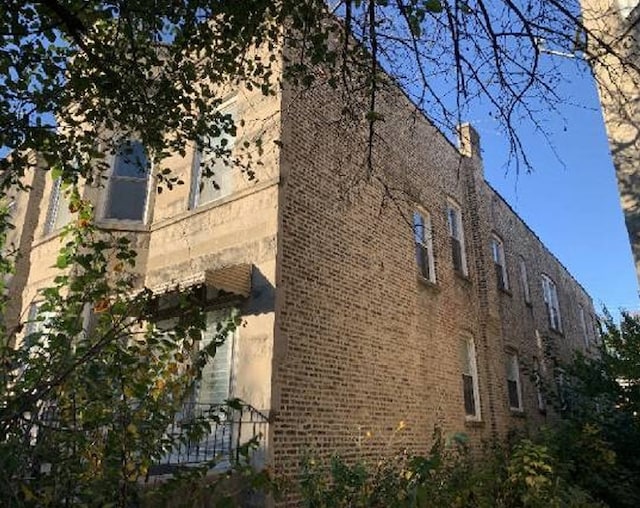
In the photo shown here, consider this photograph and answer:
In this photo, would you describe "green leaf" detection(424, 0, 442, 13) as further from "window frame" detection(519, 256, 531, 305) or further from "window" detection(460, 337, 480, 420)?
"window frame" detection(519, 256, 531, 305)

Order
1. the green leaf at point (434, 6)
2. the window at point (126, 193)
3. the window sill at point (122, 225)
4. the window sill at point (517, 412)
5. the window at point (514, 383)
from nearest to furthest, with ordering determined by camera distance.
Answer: the green leaf at point (434, 6) → the window sill at point (122, 225) → the window at point (126, 193) → the window sill at point (517, 412) → the window at point (514, 383)

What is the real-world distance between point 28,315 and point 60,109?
8253mm

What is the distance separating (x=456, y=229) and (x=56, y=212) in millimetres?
10314

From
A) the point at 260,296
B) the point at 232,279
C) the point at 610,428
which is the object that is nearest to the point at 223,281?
the point at 232,279

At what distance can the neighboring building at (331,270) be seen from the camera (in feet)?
26.5

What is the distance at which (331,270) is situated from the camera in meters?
9.34

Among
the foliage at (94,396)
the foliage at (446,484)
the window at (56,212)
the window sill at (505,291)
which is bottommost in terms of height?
the foliage at (446,484)

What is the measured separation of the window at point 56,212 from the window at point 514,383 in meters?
12.7

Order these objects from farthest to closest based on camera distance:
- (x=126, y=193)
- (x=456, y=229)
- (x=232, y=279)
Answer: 1. (x=456, y=229)
2. (x=126, y=193)
3. (x=232, y=279)

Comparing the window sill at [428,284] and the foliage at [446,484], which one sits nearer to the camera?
the foliage at [446,484]

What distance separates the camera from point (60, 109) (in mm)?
4957

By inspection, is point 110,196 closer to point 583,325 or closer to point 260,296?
point 260,296

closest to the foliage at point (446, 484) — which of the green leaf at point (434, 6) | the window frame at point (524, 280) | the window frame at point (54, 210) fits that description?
the green leaf at point (434, 6)

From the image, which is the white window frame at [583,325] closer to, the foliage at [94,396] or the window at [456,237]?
the window at [456,237]
